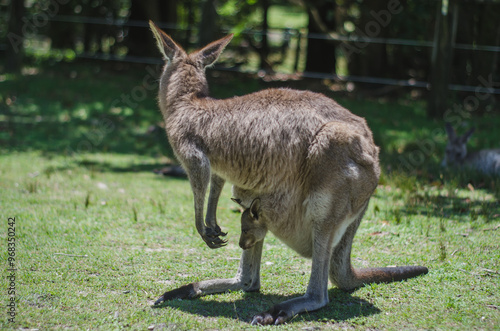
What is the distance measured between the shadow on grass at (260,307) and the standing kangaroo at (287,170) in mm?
66

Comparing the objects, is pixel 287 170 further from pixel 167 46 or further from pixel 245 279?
pixel 167 46

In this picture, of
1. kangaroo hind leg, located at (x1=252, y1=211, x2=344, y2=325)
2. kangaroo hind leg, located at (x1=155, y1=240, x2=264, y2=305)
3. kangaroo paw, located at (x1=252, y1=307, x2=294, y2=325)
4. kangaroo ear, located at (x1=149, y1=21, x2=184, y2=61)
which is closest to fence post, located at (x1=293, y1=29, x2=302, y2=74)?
kangaroo ear, located at (x1=149, y1=21, x2=184, y2=61)

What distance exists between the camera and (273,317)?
3.50 m

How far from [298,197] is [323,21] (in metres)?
10.2

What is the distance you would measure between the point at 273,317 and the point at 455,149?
5.59 meters

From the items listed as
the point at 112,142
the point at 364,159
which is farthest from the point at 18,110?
the point at 364,159

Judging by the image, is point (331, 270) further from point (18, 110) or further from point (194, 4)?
point (194, 4)

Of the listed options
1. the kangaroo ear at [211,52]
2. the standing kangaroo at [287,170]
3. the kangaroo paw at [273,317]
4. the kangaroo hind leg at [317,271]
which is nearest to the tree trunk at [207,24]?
the kangaroo ear at [211,52]

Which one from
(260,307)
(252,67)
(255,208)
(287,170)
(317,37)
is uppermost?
(317,37)

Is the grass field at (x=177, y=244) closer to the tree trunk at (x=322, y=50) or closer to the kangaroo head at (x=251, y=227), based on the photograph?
the kangaroo head at (x=251, y=227)

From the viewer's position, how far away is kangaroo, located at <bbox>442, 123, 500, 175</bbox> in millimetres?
7328

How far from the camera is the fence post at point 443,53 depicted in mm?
9375

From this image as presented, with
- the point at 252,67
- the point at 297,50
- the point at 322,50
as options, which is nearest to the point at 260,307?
the point at 297,50

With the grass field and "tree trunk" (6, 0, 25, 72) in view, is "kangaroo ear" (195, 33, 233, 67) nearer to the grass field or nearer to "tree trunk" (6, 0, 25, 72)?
the grass field
